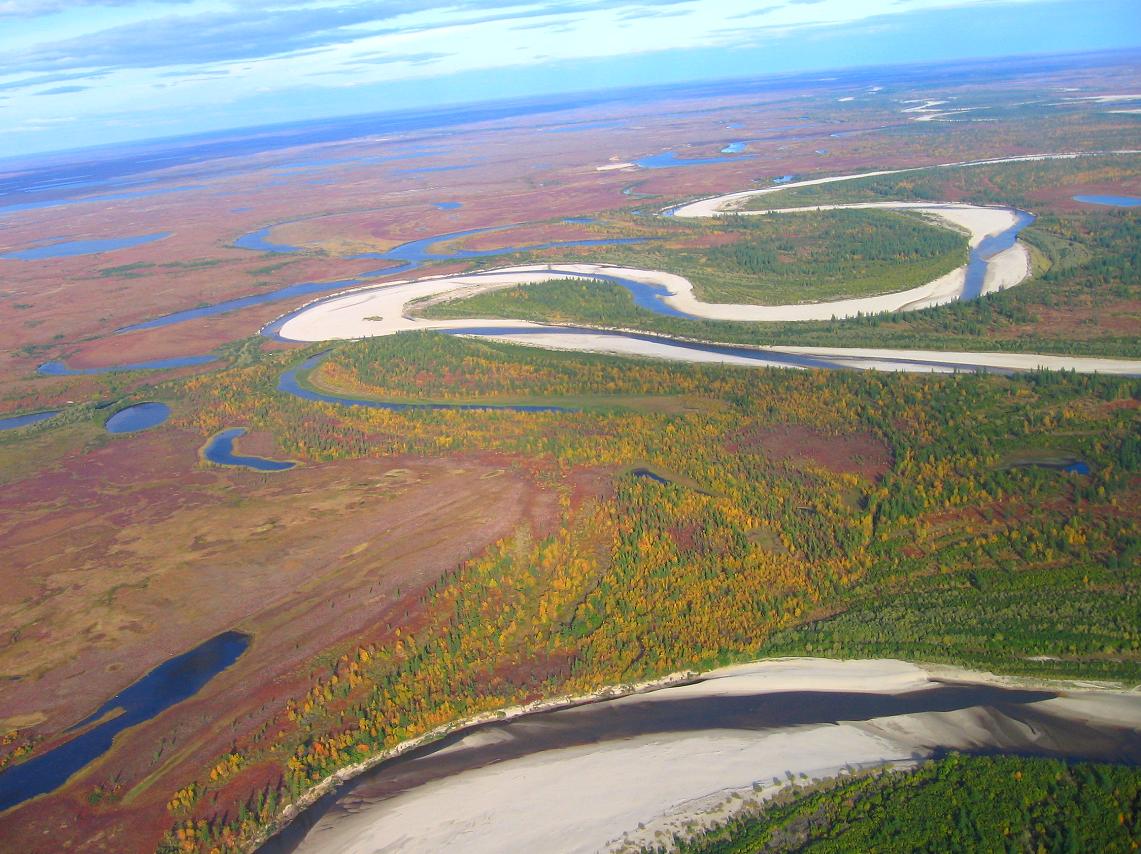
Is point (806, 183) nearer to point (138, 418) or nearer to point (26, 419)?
point (138, 418)

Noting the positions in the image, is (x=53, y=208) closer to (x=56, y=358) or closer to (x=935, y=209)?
(x=56, y=358)

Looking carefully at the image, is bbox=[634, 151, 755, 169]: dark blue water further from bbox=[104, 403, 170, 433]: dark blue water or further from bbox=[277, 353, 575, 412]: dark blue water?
bbox=[104, 403, 170, 433]: dark blue water

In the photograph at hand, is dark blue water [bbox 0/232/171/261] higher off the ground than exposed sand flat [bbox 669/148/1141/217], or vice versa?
dark blue water [bbox 0/232/171/261]

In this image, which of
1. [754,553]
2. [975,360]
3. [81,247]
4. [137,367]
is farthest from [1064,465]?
[81,247]

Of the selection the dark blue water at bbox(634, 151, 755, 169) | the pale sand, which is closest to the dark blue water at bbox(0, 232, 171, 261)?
the dark blue water at bbox(634, 151, 755, 169)

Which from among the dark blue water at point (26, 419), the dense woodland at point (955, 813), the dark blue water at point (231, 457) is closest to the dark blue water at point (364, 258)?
the dark blue water at point (26, 419)
